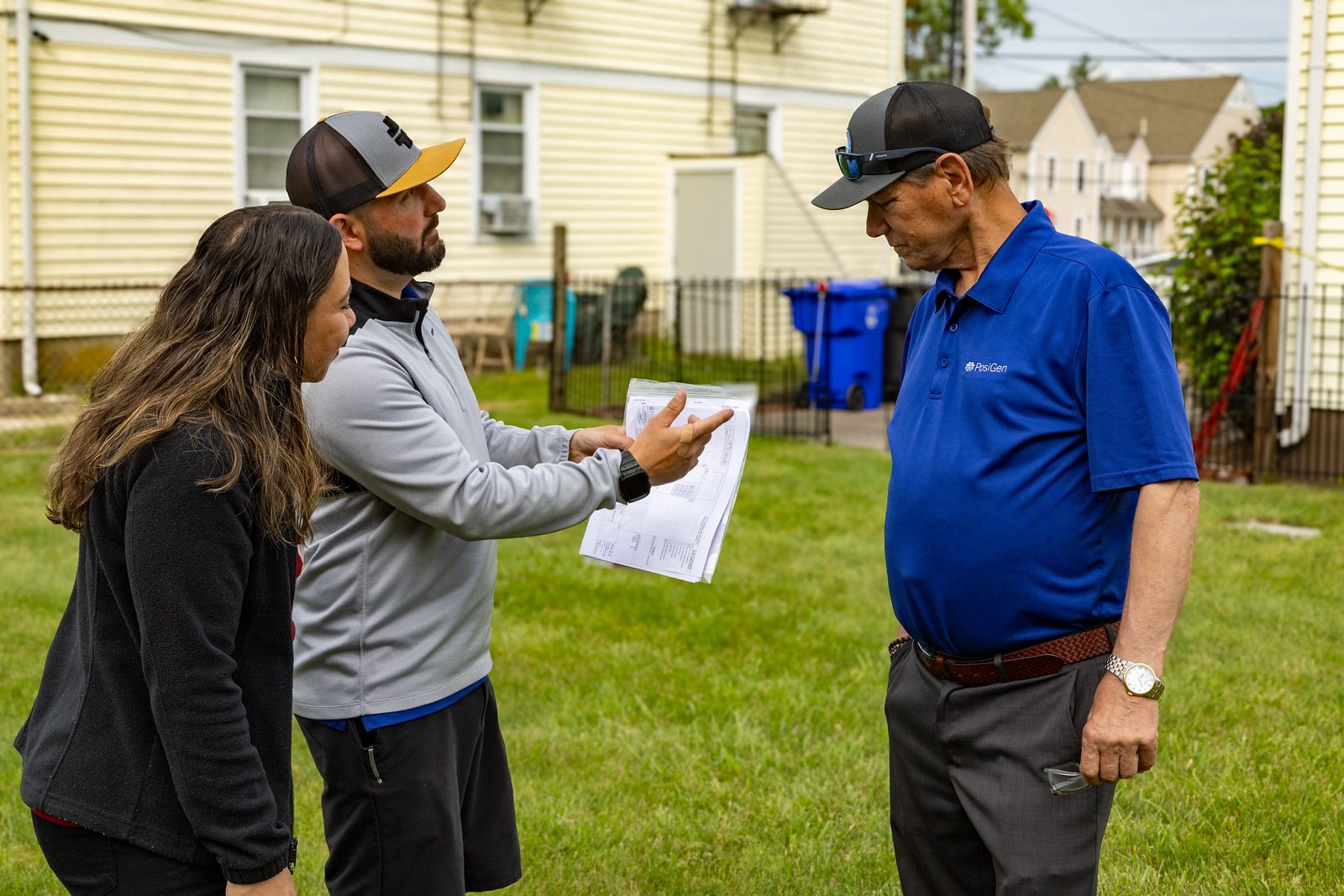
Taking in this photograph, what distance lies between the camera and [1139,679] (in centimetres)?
244

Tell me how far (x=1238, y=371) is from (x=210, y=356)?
9449 mm

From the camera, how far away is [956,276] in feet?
9.10

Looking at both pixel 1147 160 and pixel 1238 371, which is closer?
pixel 1238 371

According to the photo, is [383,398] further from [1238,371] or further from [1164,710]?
[1238,371]

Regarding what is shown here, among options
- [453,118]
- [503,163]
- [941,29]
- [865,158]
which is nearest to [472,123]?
[453,118]

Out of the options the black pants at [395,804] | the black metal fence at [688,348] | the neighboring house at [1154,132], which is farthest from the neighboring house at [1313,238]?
the neighboring house at [1154,132]

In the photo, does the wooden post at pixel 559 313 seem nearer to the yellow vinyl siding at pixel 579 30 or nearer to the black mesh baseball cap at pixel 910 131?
the yellow vinyl siding at pixel 579 30

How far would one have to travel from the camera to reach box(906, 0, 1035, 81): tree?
42875 mm

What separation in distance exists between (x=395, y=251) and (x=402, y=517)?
53 cm

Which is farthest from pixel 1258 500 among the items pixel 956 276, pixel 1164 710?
pixel 956 276

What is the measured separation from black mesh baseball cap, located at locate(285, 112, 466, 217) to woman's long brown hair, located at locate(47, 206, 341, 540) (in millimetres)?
481

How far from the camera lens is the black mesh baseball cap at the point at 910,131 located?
A: 8.70 ft

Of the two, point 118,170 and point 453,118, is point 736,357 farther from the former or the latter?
point 118,170

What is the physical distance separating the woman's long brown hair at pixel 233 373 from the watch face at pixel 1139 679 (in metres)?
1.42
